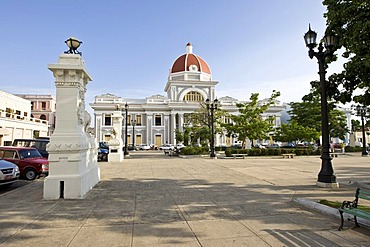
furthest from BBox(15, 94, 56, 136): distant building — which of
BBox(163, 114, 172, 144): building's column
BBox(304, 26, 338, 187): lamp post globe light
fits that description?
BBox(304, 26, 338, 187): lamp post globe light

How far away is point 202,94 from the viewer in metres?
61.8

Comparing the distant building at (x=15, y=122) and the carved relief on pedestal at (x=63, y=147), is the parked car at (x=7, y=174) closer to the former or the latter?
the carved relief on pedestal at (x=63, y=147)

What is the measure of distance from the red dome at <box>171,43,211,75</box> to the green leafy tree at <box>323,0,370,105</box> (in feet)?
176

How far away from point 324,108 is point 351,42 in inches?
96.9

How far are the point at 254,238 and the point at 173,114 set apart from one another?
181 ft

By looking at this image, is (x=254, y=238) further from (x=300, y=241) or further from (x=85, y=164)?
(x=85, y=164)

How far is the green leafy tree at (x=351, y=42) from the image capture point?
7027 millimetres

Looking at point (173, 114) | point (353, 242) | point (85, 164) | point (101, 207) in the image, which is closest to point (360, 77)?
point (353, 242)

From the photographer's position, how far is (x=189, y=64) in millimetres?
61562

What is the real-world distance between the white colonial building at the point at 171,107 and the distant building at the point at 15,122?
17.8 meters

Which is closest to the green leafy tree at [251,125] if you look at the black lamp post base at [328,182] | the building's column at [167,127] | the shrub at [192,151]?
the shrub at [192,151]

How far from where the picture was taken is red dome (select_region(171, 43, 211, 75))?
61.4 m

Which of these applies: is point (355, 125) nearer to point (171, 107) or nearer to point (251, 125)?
point (171, 107)

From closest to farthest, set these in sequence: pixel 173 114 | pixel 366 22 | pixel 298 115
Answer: pixel 366 22 < pixel 298 115 < pixel 173 114
